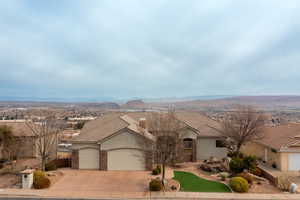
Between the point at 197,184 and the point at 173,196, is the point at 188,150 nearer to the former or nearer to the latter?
the point at 197,184

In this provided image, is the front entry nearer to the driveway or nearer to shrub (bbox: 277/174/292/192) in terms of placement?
the driveway

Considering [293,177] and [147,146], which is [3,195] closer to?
[147,146]

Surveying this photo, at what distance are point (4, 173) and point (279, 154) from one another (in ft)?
90.8

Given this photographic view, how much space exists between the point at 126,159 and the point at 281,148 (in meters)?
15.8

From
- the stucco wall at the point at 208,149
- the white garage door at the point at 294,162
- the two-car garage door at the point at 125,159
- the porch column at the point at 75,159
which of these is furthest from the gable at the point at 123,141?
the white garage door at the point at 294,162

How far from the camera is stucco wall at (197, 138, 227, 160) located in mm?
30219

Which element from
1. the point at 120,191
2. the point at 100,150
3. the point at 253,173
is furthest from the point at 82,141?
the point at 253,173

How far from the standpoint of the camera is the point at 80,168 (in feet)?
85.7

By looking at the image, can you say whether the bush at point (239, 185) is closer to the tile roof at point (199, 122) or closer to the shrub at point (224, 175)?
the shrub at point (224, 175)

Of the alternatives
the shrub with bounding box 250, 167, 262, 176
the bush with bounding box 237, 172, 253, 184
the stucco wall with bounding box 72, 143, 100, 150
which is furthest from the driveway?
the shrub with bounding box 250, 167, 262, 176

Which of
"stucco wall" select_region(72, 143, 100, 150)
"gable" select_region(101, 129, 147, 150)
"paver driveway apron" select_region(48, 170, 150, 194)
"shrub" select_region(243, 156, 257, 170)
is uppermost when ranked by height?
"gable" select_region(101, 129, 147, 150)

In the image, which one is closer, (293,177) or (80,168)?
(293,177)

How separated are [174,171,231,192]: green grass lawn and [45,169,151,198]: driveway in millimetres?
3041

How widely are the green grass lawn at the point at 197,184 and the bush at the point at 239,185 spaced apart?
0.52 meters
